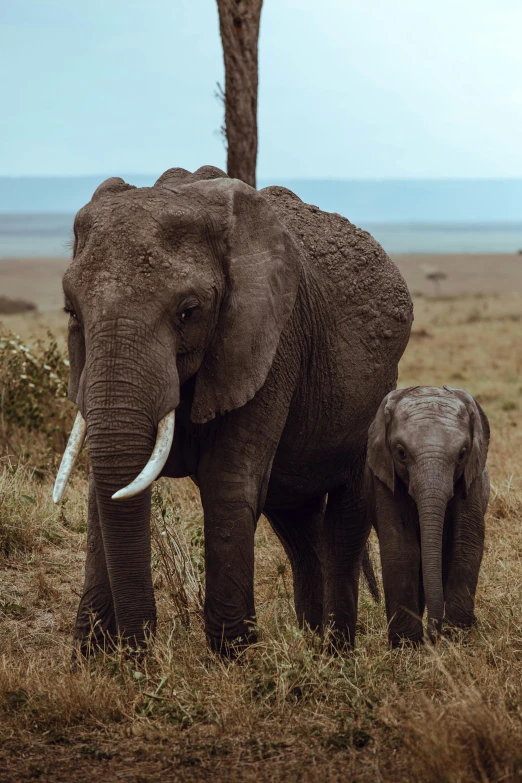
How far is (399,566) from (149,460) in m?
1.45

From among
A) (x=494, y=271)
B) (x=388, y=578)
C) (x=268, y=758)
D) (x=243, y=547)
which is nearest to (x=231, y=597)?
(x=243, y=547)

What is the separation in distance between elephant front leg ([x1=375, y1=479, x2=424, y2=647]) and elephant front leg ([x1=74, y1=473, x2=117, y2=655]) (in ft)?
4.59

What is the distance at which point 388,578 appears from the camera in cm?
557

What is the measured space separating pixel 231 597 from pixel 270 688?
0.56 meters

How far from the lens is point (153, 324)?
16.0ft

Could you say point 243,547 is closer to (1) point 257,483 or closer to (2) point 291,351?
(1) point 257,483

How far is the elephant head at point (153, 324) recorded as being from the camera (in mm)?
4828

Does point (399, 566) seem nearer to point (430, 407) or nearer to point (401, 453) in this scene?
point (401, 453)

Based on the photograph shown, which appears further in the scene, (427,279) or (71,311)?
(427,279)

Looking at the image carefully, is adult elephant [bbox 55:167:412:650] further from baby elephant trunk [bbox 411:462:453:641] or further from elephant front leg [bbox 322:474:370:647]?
baby elephant trunk [bbox 411:462:453:641]

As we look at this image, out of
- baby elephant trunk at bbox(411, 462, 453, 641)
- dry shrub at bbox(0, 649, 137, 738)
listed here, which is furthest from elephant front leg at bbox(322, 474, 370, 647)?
dry shrub at bbox(0, 649, 137, 738)

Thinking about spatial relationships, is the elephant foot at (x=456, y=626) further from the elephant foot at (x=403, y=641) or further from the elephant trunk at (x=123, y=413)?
the elephant trunk at (x=123, y=413)

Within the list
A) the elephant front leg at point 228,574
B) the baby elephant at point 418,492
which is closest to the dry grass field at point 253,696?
the elephant front leg at point 228,574

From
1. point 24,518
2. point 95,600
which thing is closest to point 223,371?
point 95,600
